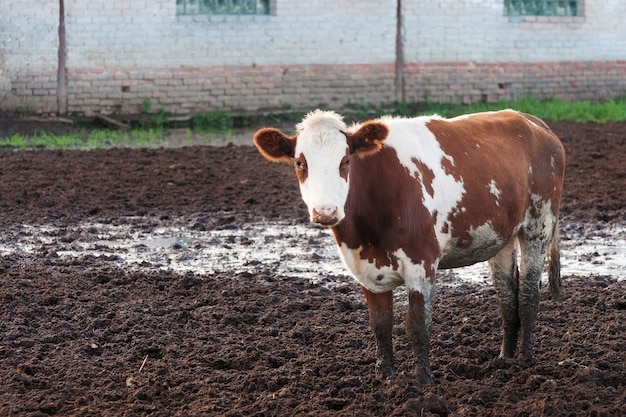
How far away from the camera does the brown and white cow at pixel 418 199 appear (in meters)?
5.25

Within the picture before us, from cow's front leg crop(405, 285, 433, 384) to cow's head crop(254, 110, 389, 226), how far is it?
680 mm

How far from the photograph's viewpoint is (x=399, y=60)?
19.7 meters

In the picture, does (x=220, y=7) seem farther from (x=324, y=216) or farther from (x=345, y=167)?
(x=324, y=216)

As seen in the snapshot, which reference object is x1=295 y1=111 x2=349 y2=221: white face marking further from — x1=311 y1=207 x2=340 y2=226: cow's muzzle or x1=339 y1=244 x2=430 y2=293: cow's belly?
x1=339 y1=244 x2=430 y2=293: cow's belly

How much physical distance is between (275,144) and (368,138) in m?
0.49

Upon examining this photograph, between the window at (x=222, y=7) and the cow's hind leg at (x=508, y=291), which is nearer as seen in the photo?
the cow's hind leg at (x=508, y=291)

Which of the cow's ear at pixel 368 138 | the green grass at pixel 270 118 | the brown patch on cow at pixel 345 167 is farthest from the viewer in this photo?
the green grass at pixel 270 118

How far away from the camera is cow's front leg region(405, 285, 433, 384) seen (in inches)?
211

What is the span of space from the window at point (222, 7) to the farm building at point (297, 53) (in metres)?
0.02

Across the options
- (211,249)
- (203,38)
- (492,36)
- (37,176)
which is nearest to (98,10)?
(203,38)

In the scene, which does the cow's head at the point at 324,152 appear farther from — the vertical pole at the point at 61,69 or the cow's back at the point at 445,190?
the vertical pole at the point at 61,69

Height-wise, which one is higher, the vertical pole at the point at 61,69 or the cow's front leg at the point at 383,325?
the vertical pole at the point at 61,69

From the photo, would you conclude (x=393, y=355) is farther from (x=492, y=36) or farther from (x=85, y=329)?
(x=492, y=36)

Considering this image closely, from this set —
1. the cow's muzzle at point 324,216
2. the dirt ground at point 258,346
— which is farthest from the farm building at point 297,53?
the cow's muzzle at point 324,216
